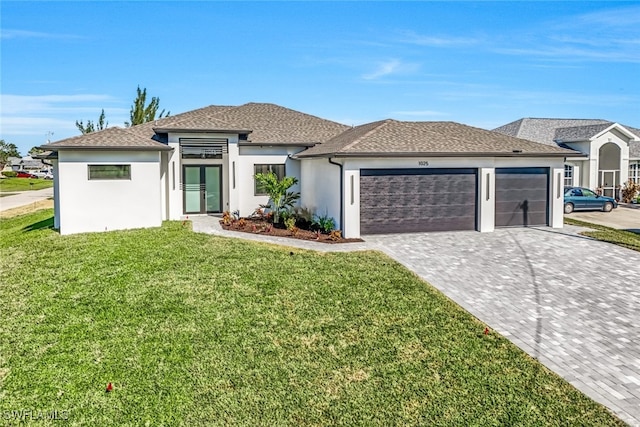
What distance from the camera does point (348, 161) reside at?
14539 mm

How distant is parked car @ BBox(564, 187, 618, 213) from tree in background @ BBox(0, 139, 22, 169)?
104520 millimetres

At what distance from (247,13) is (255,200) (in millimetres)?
7519

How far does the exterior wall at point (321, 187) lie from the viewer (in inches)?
599

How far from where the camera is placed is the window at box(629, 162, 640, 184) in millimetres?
31538

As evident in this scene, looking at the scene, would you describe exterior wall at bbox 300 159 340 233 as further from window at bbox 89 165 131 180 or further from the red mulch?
window at bbox 89 165 131 180

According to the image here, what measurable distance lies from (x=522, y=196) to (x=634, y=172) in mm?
21016

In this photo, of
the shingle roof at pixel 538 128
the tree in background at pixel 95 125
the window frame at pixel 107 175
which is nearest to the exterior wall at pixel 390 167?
the window frame at pixel 107 175

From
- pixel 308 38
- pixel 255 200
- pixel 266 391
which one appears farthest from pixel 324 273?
pixel 308 38

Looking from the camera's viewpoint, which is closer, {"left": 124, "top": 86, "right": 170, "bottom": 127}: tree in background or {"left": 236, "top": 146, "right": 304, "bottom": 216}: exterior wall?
{"left": 236, "top": 146, "right": 304, "bottom": 216}: exterior wall

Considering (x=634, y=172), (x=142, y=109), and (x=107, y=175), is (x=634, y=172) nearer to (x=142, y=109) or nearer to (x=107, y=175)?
(x=107, y=175)

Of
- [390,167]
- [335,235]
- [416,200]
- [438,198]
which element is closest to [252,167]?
[335,235]

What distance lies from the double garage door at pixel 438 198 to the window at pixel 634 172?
1986 centimetres

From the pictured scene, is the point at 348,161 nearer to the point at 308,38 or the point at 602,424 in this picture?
the point at 308,38

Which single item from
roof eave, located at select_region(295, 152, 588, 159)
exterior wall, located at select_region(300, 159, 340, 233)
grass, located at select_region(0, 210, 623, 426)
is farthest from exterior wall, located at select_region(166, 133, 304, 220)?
grass, located at select_region(0, 210, 623, 426)
